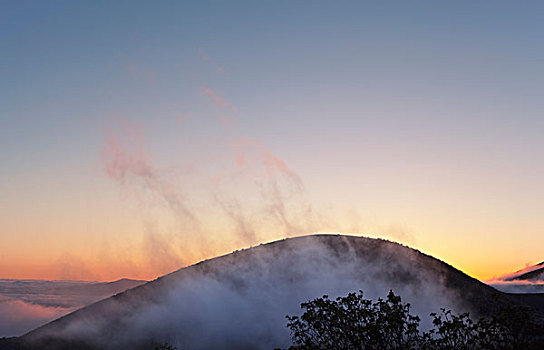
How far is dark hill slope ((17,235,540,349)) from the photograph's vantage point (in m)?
134

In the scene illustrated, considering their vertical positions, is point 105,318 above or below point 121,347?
above

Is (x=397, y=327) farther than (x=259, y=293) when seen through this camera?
No

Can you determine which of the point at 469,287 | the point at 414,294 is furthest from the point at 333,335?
the point at 469,287

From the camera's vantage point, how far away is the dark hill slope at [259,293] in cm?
13400

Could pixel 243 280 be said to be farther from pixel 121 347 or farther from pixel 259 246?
pixel 121 347

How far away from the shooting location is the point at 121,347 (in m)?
150

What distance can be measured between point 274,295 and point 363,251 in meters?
31.7

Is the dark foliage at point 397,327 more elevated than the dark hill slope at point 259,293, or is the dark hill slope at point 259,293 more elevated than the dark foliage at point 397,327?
the dark hill slope at point 259,293

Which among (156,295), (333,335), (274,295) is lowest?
(333,335)

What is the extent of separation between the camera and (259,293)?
503 ft

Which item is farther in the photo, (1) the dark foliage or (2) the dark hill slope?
(2) the dark hill slope

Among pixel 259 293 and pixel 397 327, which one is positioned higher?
pixel 259 293

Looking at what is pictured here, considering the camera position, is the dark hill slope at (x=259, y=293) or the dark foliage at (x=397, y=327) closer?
the dark foliage at (x=397, y=327)

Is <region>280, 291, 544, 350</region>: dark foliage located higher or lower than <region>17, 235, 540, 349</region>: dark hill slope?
lower
